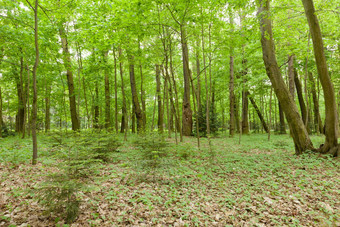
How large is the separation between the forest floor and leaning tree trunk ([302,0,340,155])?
0.87 metres

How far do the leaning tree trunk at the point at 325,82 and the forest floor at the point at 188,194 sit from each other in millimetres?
874

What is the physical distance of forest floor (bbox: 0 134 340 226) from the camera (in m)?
3.19

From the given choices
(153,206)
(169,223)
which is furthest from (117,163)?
(169,223)

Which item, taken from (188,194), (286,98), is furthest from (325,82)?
(188,194)

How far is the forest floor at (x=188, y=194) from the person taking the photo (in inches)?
126

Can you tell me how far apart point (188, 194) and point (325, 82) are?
6.31 m

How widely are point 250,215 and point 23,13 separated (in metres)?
10.8

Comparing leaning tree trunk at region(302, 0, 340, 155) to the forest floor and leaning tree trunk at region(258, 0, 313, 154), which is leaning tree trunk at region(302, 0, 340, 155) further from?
the forest floor

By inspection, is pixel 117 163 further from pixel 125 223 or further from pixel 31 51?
pixel 31 51

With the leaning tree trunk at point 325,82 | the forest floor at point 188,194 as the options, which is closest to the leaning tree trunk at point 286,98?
the leaning tree trunk at point 325,82

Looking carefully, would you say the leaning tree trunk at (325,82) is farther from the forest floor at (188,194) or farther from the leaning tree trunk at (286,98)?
the forest floor at (188,194)

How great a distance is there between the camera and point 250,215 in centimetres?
348

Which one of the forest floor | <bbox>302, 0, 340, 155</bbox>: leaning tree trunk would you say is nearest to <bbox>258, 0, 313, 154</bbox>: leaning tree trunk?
<bbox>302, 0, 340, 155</bbox>: leaning tree trunk

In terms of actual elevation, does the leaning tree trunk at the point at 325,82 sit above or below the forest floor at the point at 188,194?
above
